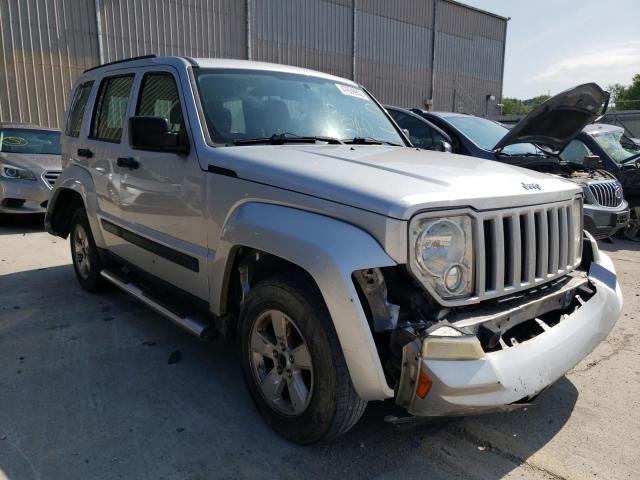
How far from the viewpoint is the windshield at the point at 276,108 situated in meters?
3.27

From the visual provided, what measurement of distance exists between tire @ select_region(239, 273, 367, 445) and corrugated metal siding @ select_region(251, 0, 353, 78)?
1537 centimetres

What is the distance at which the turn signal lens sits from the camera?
2.02 m

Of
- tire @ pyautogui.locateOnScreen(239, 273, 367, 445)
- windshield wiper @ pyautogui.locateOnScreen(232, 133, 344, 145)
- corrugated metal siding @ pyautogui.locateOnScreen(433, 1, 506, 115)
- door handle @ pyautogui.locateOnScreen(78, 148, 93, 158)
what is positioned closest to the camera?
tire @ pyautogui.locateOnScreen(239, 273, 367, 445)

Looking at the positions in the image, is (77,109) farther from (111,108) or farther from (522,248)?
(522,248)

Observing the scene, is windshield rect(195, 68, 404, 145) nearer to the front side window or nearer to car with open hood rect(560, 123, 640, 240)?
the front side window

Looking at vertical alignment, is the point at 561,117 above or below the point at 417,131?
above

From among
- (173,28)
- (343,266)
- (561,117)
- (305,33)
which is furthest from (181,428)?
(305,33)

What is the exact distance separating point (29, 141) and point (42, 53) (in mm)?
5113

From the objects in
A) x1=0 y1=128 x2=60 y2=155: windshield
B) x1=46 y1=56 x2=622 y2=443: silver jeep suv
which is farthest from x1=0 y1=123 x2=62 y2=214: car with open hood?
x1=46 y1=56 x2=622 y2=443: silver jeep suv

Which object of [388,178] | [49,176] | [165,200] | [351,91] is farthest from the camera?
[49,176]

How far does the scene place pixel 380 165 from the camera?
2.71 meters

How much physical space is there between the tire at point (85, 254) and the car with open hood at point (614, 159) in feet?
23.0

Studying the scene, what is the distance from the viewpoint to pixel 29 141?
30.4 feet

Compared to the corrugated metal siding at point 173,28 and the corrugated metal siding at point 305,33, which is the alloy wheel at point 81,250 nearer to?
the corrugated metal siding at point 173,28
